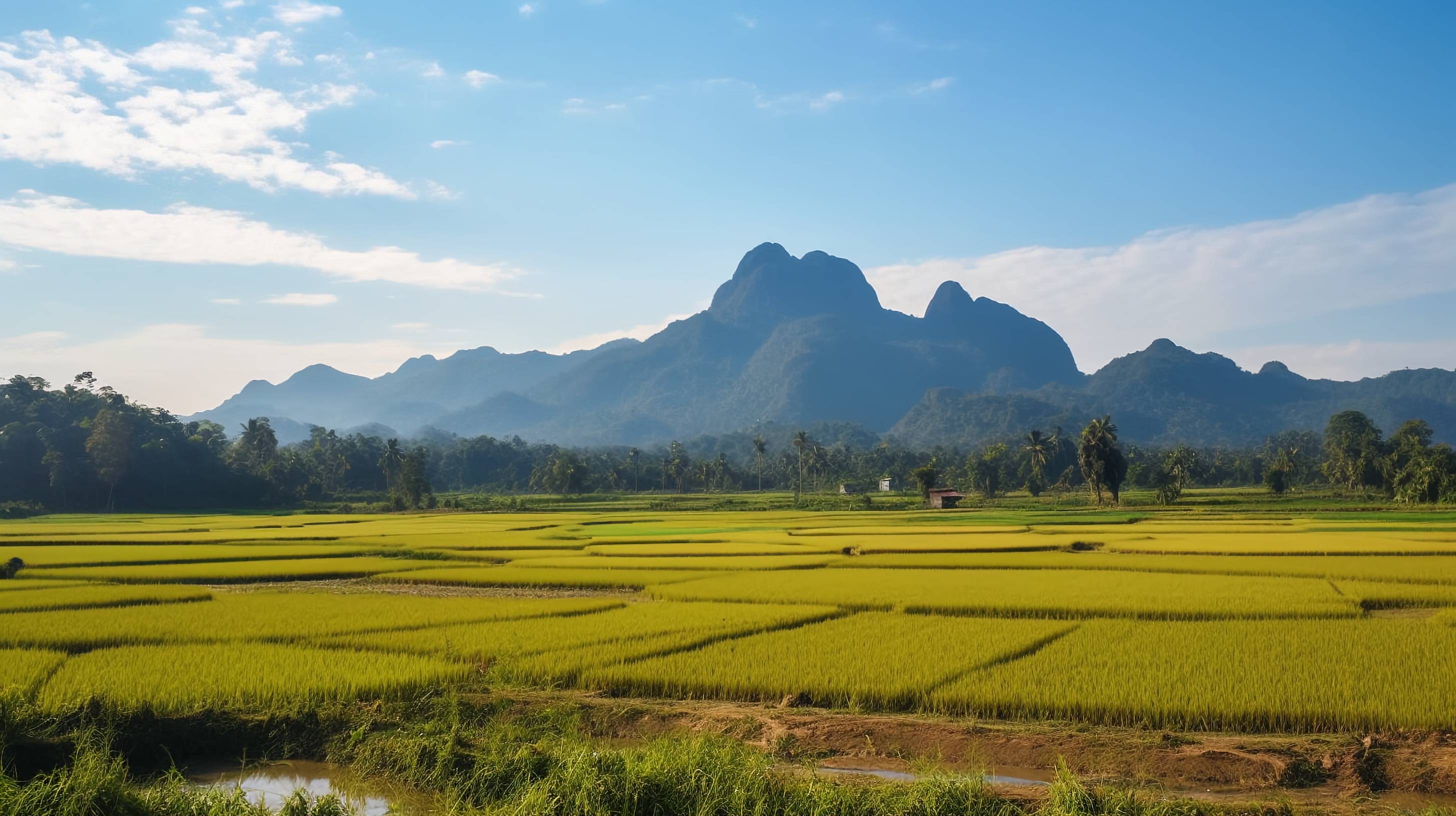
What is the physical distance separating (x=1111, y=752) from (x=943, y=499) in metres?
56.9

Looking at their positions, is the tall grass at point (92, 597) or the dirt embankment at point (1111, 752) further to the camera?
the tall grass at point (92, 597)

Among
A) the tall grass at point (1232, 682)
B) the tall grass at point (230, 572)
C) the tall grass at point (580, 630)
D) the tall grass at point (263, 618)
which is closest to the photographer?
the tall grass at point (1232, 682)

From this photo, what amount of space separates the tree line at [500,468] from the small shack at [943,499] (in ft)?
10.3

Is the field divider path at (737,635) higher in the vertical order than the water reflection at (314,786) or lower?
higher

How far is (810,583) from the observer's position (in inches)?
709

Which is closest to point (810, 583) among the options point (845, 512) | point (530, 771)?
point (530, 771)

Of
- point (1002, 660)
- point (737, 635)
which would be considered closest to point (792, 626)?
point (737, 635)

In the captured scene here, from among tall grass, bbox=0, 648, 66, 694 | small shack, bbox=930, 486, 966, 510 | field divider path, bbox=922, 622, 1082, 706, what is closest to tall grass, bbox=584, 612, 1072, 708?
field divider path, bbox=922, 622, 1082, 706

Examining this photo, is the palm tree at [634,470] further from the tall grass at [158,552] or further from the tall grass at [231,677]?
the tall grass at [231,677]

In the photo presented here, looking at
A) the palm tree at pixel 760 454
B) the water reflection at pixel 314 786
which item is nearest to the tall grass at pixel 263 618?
the water reflection at pixel 314 786

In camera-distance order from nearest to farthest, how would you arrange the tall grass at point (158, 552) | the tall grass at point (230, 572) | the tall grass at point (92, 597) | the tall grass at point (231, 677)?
the tall grass at point (231, 677)
the tall grass at point (92, 597)
the tall grass at point (230, 572)
the tall grass at point (158, 552)

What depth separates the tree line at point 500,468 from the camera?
6291 cm

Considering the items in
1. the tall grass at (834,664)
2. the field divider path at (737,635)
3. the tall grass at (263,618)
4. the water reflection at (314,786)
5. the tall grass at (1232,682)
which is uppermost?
the tall grass at (1232,682)

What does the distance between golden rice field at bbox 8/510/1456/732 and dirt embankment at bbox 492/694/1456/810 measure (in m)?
0.43
